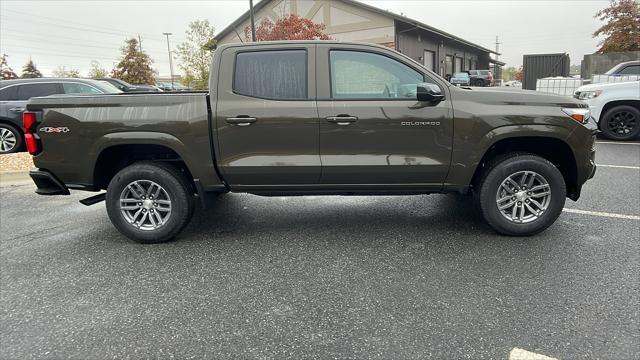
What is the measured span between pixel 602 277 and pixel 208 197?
11.8 ft

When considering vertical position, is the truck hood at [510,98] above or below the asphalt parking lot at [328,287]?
above

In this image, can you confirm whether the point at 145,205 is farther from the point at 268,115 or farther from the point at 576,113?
the point at 576,113

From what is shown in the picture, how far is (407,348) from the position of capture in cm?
253

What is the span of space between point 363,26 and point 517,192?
24.4m

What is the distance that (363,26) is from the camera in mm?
26562

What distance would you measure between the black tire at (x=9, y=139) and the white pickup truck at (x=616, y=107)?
1278 centimetres

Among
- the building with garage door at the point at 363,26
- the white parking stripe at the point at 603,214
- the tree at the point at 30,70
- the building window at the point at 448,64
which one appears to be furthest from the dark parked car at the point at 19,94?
the tree at the point at 30,70

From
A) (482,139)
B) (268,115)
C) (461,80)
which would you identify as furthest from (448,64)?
(268,115)

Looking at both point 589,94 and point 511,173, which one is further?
point 589,94

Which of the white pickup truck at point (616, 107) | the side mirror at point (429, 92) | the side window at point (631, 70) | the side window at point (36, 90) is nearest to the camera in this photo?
the side mirror at point (429, 92)

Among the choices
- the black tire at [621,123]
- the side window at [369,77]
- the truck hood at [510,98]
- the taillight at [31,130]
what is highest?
the side window at [369,77]

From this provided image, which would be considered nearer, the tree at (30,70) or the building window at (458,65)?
the building window at (458,65)

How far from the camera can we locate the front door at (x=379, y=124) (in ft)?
13.1

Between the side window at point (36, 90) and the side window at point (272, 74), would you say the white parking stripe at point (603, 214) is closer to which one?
the side window at point (272, 74)
